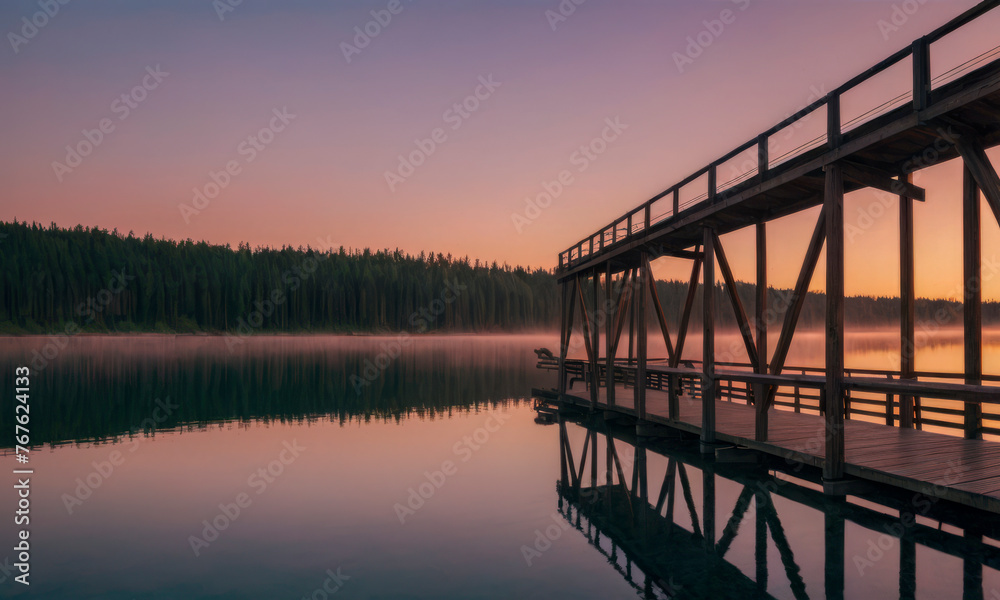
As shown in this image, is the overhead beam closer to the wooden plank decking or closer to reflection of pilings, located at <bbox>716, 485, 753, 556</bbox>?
the wooden plank decking

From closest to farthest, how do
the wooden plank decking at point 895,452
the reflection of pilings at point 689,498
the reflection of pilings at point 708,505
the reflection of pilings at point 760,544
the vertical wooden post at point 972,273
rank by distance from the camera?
the reflection of pilings at point 760,544 → the wooden plank decking at point 895,452 → the reflection of pilings at point 708,505 → the reflection of pilings at point 689,498 → the vertical wooden post at point 972,273

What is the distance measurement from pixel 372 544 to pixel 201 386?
1145 inches

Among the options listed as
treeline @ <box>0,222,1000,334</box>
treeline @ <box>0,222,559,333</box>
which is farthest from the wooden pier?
treeline @ <box>0,222,559,333</box>

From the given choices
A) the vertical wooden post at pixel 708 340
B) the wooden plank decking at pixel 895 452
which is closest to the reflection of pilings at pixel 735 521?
the wooden plank decking at pixel 895 452

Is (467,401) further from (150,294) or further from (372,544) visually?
(150,294)

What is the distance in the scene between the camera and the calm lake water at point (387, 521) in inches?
328

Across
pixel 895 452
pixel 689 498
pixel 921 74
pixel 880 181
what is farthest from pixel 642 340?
pixel 921 74

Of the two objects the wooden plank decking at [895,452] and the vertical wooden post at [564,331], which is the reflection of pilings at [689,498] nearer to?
the wooden plank decking at [895,452]

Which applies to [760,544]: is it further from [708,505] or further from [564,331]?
[564,331]

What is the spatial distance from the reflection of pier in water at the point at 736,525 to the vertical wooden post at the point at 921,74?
5994mm

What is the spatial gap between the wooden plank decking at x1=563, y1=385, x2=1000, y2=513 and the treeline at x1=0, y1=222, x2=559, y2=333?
106 m

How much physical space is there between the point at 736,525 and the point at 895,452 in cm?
310

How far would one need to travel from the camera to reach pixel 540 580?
860cm

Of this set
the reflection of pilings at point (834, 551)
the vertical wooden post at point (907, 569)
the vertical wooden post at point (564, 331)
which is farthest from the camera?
the vertical wooden post at point (564, 331)
